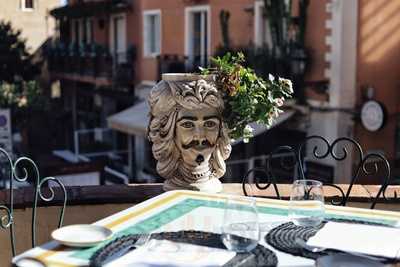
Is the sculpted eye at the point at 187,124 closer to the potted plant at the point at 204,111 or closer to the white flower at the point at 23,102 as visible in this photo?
the potted plant at the point at 204,111

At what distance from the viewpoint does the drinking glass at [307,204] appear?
2.26 m

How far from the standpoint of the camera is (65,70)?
911 inches

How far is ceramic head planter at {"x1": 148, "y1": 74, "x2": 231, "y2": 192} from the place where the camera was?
117 inches

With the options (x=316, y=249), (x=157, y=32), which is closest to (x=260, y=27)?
(x=157, y=32)

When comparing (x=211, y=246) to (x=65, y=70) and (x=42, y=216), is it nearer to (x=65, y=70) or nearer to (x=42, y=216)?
(x=42, y=216)

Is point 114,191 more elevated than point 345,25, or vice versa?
point 345,25

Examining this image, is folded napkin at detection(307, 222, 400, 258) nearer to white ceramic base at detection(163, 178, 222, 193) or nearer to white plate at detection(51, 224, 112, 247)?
white plate at detection(51, 224, 112, 247)

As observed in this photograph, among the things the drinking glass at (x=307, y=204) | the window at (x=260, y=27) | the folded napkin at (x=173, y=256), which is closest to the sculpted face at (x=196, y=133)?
the drinking glass at (x=307, y=204)

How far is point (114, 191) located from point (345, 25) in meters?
9.02

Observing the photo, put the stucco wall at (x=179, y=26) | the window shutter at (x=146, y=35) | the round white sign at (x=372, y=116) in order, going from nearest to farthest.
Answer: the round white sign at (x=372, y=116)
the stucco wall at (x=179, y=26)
the window shutter at (x=146, y=35)

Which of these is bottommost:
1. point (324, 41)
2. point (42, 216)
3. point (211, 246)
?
point (42, 216)

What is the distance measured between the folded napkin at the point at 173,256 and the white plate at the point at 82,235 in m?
0.13

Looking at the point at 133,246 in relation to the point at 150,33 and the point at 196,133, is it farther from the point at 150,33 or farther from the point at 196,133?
the point at 150,33

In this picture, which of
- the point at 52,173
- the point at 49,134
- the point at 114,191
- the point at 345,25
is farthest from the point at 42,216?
the point at 49,134
